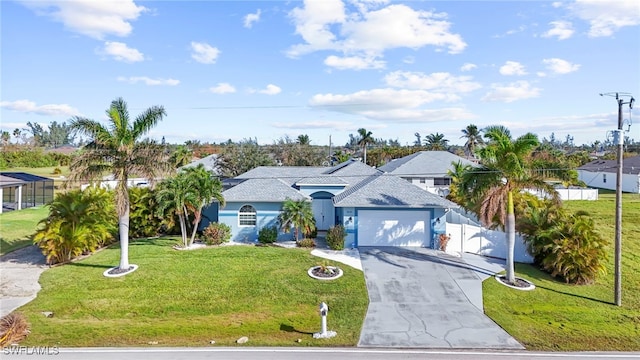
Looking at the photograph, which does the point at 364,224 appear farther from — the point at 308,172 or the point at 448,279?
the point at 308,172

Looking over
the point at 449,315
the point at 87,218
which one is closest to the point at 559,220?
the point at 449,315

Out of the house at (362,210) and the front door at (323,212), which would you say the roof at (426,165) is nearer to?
the front door at (323,212)

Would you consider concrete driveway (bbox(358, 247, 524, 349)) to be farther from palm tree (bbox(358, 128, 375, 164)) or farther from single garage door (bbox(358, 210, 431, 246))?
palm tree (bbox(358, 128, 375, 164))

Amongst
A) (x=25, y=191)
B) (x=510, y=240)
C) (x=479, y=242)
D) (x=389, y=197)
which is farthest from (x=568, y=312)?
(x=25, y=191)

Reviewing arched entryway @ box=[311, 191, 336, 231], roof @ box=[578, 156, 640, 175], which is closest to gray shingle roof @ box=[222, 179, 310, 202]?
arched entryway @ box=[311, 191, 336, 231]

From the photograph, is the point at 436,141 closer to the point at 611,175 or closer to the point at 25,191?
the point at 611,175

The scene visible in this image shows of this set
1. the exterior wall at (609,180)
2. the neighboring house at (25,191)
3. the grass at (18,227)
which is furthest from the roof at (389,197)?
the exterior wall at (609,180)

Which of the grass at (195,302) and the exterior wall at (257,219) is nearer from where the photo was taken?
the grass at (195,302)
